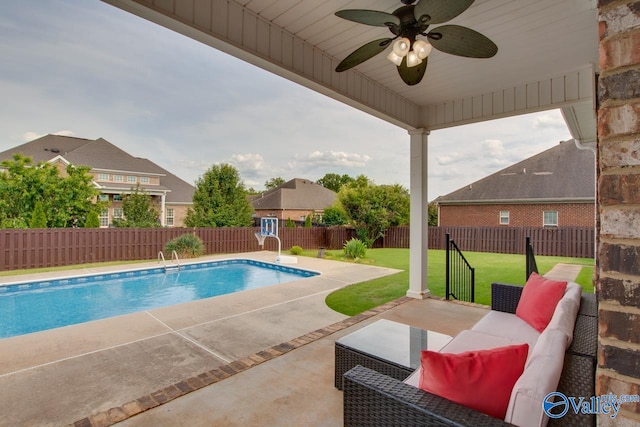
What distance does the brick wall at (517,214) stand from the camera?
15227 millimetres

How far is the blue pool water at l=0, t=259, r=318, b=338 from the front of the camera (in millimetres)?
6047

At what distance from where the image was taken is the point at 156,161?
24297mm

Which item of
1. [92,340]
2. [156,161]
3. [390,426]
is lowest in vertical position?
[92,340]

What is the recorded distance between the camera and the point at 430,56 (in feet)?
12.1

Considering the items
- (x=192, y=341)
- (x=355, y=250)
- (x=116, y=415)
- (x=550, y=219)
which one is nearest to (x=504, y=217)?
(x=550, y=219)

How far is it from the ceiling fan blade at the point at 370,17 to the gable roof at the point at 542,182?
671 inches

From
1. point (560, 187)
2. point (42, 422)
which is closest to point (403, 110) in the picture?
point (42, 422)

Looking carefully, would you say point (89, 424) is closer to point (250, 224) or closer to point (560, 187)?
point (250, 224)

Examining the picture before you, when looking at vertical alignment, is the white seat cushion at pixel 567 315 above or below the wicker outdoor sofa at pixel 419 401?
above

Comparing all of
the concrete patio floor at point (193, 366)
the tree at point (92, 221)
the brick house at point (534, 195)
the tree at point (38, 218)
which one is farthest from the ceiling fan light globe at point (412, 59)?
the brick house at point (534, 195)

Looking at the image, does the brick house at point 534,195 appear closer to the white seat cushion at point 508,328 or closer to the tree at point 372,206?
the tree at point 372,206

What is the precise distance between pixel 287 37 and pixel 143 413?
351 centimetres

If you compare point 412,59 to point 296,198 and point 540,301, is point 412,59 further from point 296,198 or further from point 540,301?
point 296,198

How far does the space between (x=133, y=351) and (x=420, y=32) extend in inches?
172
